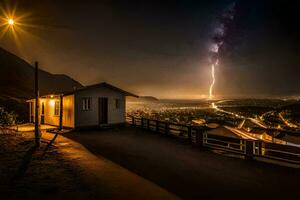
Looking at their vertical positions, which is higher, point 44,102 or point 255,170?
point 44,102

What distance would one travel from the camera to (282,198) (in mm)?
5648

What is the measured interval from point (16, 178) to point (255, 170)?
8.49m

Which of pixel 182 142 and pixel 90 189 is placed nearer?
pixel 90 189

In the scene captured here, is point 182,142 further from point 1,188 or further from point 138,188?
point 1,188

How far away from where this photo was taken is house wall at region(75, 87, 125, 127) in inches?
735

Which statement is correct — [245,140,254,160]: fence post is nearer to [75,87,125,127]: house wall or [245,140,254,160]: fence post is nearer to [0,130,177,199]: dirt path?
[0,130,177,199]: dirt path

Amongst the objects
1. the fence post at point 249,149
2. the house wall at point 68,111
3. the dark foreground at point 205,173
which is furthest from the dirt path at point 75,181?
the house wall at point 68,111

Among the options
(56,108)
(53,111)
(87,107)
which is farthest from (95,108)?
(53,111)

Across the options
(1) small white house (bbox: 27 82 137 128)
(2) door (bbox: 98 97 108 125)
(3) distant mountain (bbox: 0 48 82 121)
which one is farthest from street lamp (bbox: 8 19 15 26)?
(3) distant mountain (bbox: 0 48 82 121)

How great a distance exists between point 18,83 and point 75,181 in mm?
107681

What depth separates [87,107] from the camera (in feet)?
63.4

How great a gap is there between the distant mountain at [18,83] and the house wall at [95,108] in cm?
493

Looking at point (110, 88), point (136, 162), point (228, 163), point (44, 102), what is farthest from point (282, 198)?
point (44, 102)

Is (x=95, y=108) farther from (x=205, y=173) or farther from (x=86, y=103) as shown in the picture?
(x=205, y=173)
